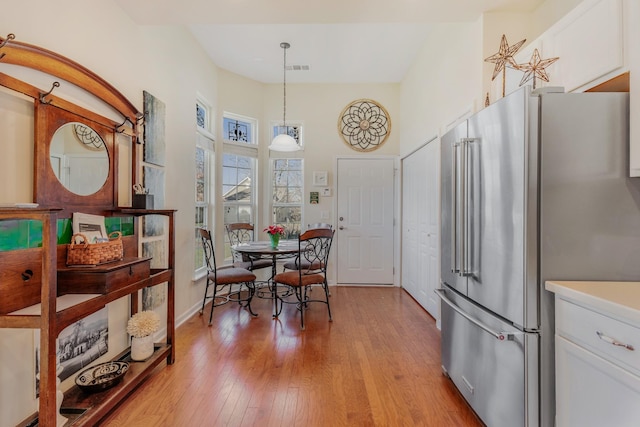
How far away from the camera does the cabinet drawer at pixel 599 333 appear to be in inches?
40.8

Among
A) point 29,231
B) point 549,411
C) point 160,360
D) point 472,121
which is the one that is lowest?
point 160,360

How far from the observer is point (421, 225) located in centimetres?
384

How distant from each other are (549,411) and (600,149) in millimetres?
1220

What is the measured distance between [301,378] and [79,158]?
2043 millimetres

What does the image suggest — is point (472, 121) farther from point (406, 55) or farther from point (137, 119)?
point (406, 55)

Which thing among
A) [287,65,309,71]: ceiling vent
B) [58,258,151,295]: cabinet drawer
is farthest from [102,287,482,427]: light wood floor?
[287,65,309,71]: ceiling vent

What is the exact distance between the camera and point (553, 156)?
1.38m

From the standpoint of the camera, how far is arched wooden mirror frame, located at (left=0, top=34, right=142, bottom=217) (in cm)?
147

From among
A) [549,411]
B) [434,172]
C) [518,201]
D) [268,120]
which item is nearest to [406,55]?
[434,172]

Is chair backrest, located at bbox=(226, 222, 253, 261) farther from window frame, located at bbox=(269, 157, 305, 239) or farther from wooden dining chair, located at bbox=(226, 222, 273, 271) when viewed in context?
window frame, located at bbox=(269, 157, 305, 239)

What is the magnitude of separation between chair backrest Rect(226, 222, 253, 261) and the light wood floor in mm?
1130

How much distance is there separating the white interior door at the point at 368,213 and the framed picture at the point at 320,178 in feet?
0.75

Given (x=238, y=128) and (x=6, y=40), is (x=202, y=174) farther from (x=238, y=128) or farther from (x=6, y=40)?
(x=6, y=40)

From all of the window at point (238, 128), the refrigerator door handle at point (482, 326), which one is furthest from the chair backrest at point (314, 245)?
the window at point (238, 128)
